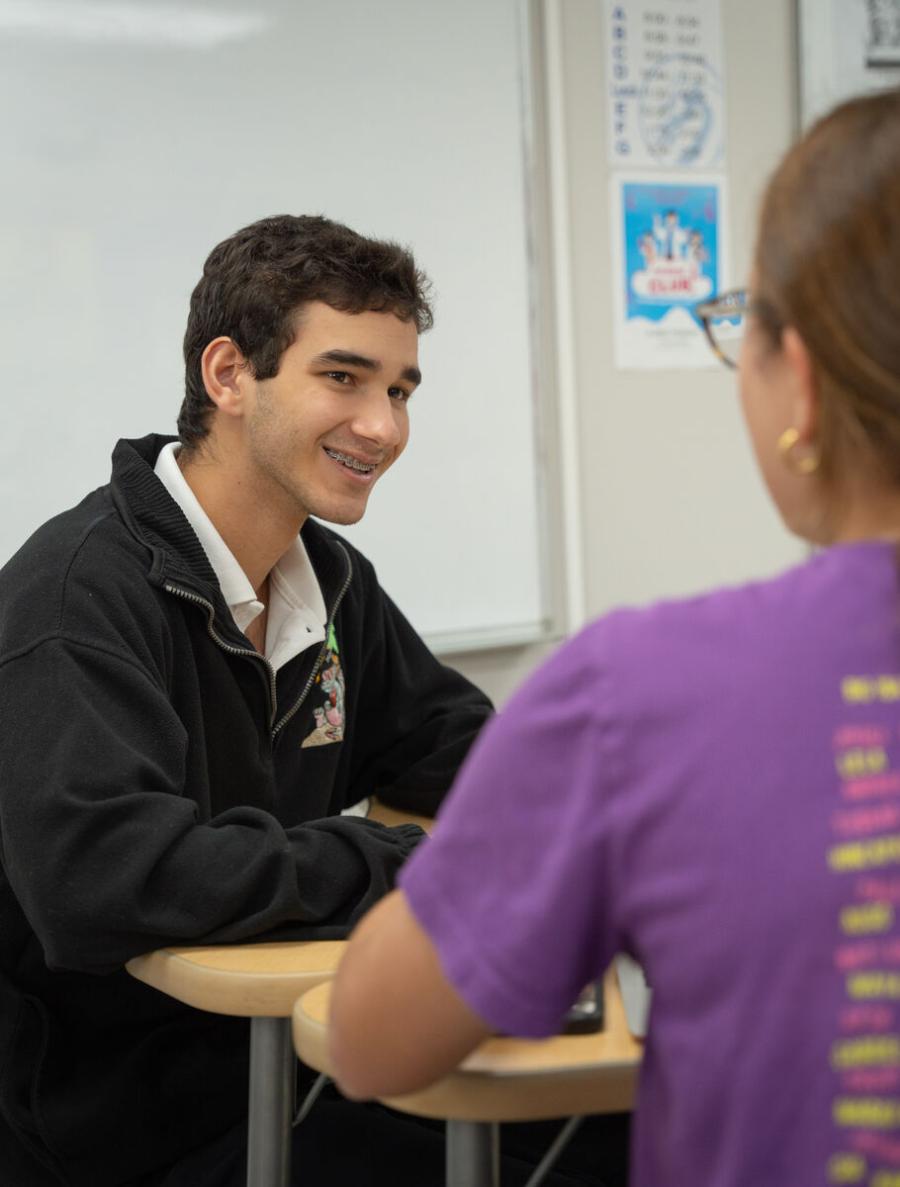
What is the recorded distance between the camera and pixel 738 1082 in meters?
0.65

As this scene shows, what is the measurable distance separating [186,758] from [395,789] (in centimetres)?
41

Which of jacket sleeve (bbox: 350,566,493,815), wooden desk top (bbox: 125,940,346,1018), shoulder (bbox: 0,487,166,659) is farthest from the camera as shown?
jacket sleeve (bbox: 350,566,493,815)

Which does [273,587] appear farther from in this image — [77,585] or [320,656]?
[77,585]

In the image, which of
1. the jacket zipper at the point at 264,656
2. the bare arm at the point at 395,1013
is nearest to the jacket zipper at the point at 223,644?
the jacket zipper at the point at 264,656

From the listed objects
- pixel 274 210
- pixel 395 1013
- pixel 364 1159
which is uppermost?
pixel 274 210

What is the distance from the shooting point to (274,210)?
8.14 ft

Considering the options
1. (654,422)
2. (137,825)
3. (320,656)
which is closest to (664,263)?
(654,422)

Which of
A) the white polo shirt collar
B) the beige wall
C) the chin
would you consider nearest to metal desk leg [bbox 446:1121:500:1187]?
the white polo shirt collar

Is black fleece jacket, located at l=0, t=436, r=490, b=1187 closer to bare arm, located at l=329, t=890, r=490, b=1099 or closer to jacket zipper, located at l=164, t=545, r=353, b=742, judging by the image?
jacket zipper, located at l=164, t=545, r=353, b=742

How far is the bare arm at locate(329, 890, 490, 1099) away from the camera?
694 mm

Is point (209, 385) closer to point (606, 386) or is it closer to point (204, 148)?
point (204, 148)

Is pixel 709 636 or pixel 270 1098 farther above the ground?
pixel 709 636

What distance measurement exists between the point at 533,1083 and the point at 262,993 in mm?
320

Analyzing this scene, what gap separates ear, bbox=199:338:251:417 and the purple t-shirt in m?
1.07
